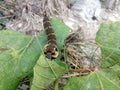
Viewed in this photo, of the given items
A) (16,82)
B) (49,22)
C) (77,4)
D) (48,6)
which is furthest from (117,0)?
(16,82)

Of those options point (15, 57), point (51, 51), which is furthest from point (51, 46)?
point (15, 57)

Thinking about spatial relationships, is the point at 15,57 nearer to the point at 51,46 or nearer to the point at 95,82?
the point at 51,46

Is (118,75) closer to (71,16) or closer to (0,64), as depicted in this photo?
(0,64)

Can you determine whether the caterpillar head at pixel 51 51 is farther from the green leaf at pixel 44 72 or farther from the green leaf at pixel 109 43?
the green leaf at pixel 109 43

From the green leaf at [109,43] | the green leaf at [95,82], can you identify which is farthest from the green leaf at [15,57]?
the green leaf at [109,43]

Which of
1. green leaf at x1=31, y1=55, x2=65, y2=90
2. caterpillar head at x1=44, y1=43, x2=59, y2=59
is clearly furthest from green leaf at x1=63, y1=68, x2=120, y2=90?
caterpillar head at x1=44, y1=43, x2=59, y2=59

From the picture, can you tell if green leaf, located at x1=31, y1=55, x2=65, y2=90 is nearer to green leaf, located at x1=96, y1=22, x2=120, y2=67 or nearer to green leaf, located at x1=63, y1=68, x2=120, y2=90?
green leaf, located at x1=63, y1=68, x2=120, y2=90
